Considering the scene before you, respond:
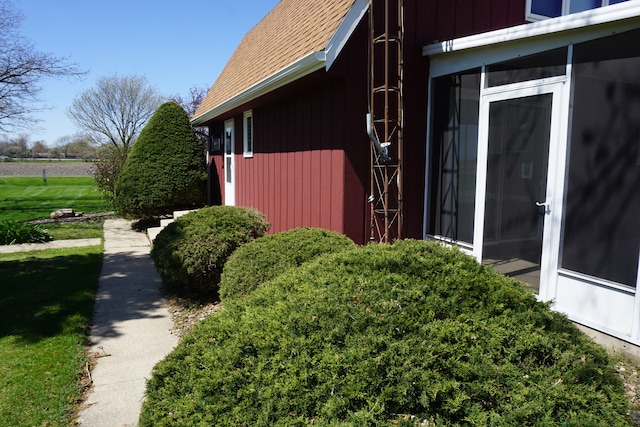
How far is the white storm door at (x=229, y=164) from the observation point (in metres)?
11.4

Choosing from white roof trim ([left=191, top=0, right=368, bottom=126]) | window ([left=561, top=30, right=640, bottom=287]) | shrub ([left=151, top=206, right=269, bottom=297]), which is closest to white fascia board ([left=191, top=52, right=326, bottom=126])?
white roof trim ([left=191, top=0, right=368, bottom=126])

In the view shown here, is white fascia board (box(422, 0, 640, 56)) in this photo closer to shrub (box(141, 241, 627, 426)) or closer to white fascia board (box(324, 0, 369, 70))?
white fascia board (box(324, 0, 369, 70))

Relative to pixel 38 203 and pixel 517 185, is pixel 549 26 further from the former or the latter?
pixel 38 203

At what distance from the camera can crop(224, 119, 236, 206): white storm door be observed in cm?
1144

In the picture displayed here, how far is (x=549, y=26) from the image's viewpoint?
4367mm

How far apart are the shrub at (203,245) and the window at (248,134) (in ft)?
10.4

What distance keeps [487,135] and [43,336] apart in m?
5.37

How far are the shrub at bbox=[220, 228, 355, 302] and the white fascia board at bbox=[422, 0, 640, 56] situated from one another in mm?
2677

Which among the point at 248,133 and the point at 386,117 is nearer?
the point at 386,117

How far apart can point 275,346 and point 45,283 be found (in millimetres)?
6121

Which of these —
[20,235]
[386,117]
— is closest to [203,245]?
[386,117]

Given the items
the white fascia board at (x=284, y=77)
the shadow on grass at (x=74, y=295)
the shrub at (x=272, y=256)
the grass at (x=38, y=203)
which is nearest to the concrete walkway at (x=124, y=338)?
the shadow on grass at (x=74, y=295)

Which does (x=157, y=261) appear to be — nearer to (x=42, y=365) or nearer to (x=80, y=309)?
(x=80, y=309)

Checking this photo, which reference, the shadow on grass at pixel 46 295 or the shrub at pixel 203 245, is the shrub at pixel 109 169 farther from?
the shrub at pixel 203 245
